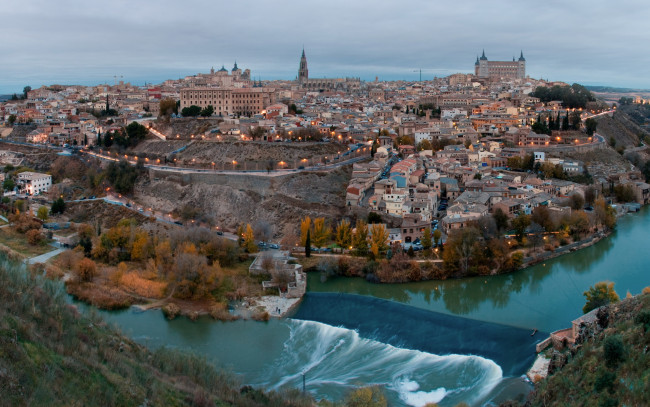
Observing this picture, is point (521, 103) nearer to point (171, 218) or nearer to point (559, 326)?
point (171, 218)

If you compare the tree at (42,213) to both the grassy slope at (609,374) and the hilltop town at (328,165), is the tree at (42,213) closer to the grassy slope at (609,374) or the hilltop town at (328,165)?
the hilltop town at (328,165)

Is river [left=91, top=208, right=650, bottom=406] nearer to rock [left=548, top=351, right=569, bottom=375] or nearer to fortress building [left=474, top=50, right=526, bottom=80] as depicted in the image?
rock [left=548, top=351, right=569, bottom=375]

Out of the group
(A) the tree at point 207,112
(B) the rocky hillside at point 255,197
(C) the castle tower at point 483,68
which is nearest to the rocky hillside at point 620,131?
(B) the rocky hillside at point 255,197

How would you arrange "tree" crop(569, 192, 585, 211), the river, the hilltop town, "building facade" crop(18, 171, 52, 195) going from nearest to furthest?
the river, the hilltop town, "tree" crop(569, 192, 585, 211), "building facade" crop(18, 171, 52, 195)

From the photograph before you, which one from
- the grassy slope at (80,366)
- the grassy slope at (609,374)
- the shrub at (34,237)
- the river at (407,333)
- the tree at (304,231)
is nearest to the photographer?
the grassy slope at (80,366)

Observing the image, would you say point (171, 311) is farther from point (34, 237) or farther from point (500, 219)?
point (500, 219)

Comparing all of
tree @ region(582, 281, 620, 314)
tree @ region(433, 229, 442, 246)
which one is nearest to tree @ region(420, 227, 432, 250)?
tree @ region(433, 229, 442, 246)
